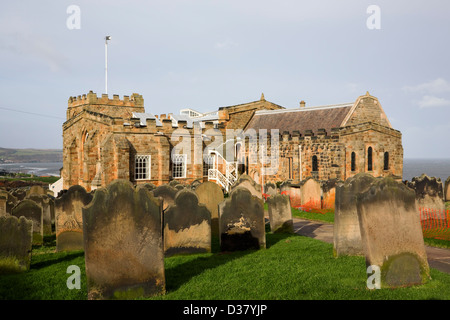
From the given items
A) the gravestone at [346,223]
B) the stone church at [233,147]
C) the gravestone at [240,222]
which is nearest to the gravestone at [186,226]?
the gravestone at [240,222]

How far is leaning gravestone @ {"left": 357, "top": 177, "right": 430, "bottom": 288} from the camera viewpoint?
21.0ft

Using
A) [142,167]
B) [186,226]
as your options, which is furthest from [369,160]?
[186,226]

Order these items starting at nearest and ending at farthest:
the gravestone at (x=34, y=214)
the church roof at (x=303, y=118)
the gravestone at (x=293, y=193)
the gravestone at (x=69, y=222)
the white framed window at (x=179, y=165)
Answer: the gravestone at (x=69, y=222)
the gravestone at (x=34, y=214)
the gravestone at (x=293, y=193)
the white framed window at (x=179, y=165)
the church roof at (x=303, y=118)

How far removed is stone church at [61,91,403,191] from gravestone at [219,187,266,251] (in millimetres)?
17040

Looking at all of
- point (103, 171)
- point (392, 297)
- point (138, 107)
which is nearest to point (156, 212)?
point (392, 297)

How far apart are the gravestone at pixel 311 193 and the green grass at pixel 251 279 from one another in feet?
28.4

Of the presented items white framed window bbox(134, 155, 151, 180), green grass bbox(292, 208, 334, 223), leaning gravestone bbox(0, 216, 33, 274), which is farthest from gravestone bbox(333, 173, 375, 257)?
white framed window bbox(134, 155, 151, 180)

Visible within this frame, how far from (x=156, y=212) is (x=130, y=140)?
69.0 ft

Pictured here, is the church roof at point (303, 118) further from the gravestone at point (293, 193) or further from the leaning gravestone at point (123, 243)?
the leaning gravestone at point (123, 243)

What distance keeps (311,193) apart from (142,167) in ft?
46.1

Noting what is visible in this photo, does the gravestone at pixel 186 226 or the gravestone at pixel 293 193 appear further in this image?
the gravestone at pixel 293 193

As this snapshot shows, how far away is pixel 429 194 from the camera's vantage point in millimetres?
15289

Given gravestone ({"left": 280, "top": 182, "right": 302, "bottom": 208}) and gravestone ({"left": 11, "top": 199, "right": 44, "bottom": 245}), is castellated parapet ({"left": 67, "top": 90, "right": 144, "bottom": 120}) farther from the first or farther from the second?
gravestone ({"left": 11, "top": 199, "right": 44, "bottom": 245})

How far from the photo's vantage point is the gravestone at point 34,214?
1123cm
